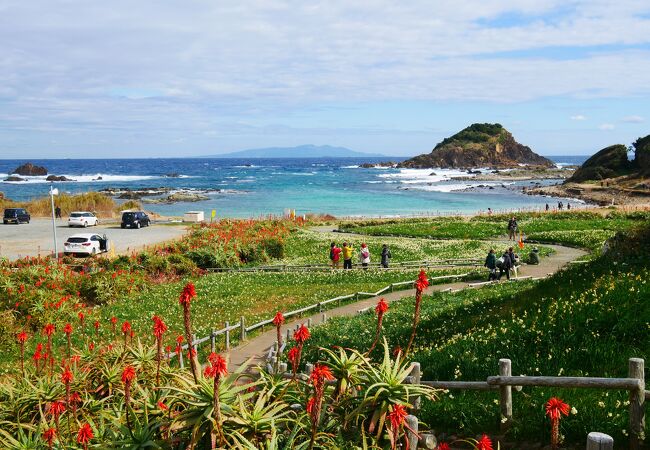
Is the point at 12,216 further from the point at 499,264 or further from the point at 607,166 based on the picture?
the point at 607,166

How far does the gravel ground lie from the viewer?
42.6 meters

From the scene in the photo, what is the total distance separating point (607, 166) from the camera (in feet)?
382

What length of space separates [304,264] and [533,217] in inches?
1257

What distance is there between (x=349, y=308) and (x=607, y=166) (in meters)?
108

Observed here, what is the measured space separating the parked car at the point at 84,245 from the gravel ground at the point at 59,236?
1087 millimetres

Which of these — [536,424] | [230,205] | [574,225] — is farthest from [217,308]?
[230,205]

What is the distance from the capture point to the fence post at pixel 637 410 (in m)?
7.59

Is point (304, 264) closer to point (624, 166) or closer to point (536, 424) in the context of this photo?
point (536, 424)

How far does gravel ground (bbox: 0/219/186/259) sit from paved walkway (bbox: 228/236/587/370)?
19.7 meters

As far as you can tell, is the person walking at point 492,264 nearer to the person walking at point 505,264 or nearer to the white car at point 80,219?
the person walking at point 505,264

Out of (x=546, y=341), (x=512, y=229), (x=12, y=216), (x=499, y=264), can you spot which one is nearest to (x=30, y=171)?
(x=12, y=216)

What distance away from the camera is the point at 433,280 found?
97.4 ft

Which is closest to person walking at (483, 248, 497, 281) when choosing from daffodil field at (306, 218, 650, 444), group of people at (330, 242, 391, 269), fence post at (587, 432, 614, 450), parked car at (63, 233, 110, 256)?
group of people at (330, 242, 391, 269)

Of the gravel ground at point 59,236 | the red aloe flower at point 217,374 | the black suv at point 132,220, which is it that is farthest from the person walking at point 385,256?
the black suv at point 132,220
